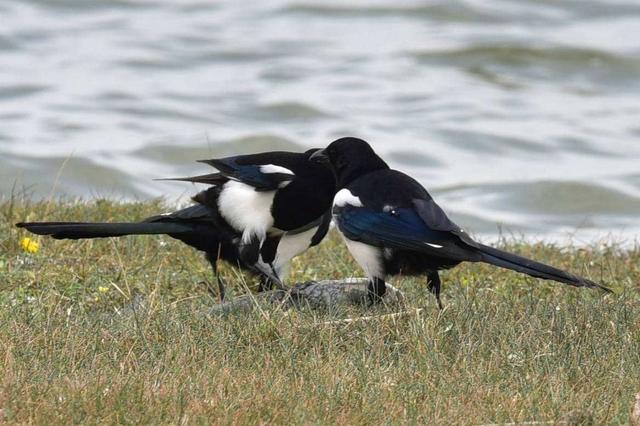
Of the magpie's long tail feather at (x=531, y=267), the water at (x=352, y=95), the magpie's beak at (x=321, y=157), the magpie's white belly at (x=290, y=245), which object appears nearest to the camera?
the magpie's long tail feather at (x=531, y=267)

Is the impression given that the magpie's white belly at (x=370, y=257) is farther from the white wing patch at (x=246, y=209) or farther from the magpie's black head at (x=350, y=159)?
the white wing patch at (x=246, y=209)

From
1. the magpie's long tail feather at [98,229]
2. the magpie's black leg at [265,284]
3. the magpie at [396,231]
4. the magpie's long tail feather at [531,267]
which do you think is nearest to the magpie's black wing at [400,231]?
the magpie at [396,231]

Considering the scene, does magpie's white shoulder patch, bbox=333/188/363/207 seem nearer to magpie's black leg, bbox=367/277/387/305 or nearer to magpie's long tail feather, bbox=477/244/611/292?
magpie's black leg, bbox=367/277/387/305

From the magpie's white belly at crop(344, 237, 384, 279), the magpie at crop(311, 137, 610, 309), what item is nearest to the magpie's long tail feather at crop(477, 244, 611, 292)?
the magpie at crop(311, 137, 610, 309)

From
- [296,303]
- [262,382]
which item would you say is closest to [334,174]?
[296,303]

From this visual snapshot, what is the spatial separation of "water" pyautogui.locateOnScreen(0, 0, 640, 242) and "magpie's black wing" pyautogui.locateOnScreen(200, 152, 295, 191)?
15.1 feet

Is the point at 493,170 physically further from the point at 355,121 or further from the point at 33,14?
the point at 33,14

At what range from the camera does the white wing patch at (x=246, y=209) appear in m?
6.23

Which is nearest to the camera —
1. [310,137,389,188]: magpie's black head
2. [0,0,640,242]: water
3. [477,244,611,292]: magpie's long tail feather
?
[477,244,611,292]: magpie's long tail feather

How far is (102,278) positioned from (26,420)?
2257 mm

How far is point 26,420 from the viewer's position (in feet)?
13.8

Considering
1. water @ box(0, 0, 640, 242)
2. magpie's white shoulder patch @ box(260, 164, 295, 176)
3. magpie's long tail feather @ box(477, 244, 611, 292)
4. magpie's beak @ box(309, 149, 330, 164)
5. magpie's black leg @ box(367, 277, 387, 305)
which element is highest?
magpie's beak @ box(309, 149, 330, 164)

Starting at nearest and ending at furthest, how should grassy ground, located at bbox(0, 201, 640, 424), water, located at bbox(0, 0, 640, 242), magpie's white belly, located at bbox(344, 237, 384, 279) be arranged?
1. grassy ground, located at bbox(0, 201, 640, 424)
2. magpie's white belly, located at bbox(344, 237, 384, 279)
3. water, located at bbox(0, 0, 640, 242)

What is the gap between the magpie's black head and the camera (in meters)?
6.10
